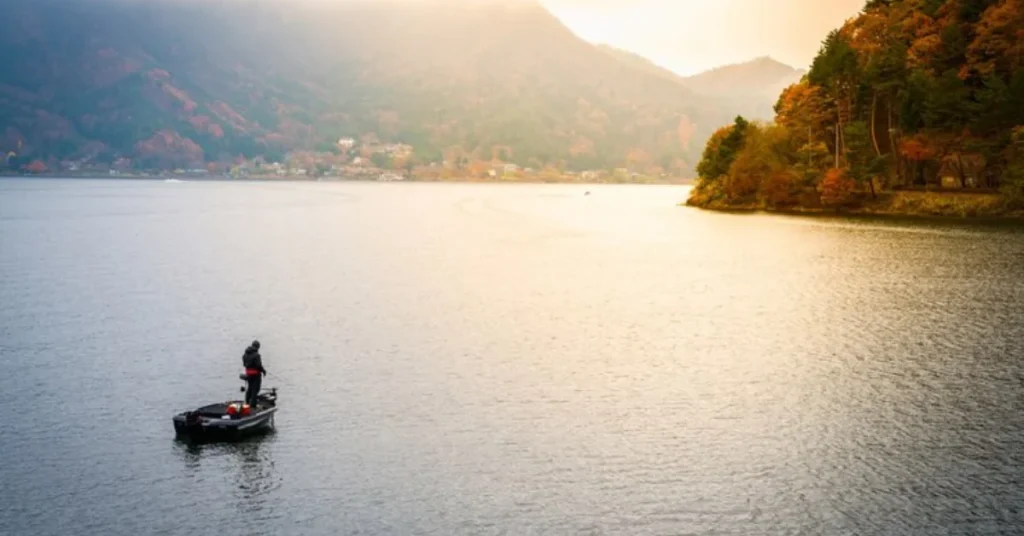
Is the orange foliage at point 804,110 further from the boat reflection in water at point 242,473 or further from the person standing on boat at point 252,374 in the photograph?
the boat reflection in water at point 242,473

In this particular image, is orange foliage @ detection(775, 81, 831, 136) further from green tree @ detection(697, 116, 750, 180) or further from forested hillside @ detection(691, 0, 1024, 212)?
green tree @ detection(697, 116, 750, 180)

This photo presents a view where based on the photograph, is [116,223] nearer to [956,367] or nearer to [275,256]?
[275,256]

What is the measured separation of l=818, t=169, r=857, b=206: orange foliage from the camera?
152000mm

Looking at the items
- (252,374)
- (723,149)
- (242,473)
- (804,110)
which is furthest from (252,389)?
(723,149)

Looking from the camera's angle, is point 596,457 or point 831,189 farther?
point 831,189

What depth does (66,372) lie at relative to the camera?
47.8m

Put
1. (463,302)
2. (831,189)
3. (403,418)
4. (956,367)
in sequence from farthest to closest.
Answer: (831,189)
(463,302)
(956,367)
(403,418)

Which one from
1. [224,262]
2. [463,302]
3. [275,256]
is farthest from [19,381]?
[275,256]

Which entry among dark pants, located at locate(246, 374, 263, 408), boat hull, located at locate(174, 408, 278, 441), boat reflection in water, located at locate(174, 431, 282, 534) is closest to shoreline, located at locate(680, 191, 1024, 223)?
dark pants, located at locate(246, 374, 263, 408)

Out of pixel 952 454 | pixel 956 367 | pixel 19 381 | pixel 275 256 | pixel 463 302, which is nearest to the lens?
pixel 952 454

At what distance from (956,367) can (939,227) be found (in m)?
86.8

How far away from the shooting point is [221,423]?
35.9m

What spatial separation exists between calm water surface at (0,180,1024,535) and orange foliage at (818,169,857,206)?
5978 cm

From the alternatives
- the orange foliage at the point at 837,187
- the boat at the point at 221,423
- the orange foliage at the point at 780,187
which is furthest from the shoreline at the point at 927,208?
the boat at the point at 221,423
